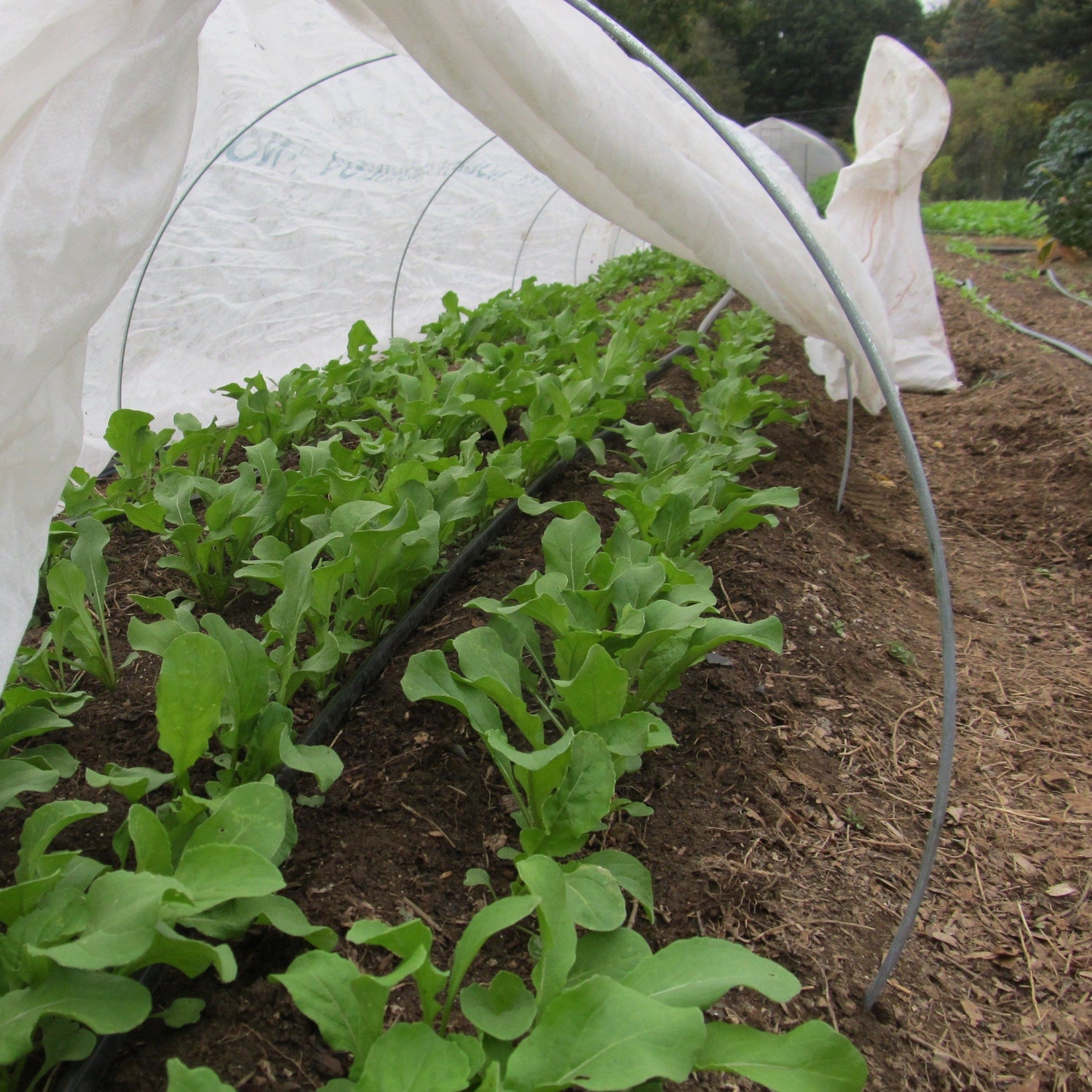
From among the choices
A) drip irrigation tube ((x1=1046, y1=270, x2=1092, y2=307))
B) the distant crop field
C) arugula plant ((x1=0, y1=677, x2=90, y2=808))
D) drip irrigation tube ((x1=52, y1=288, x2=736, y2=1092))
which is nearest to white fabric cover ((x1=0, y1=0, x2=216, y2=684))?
arugula plant ((x1=0, y1=677, x2=90, y2=808))

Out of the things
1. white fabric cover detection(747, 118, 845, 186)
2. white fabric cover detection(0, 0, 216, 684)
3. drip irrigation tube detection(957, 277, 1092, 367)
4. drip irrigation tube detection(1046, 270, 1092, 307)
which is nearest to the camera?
white fabric cover detection(0, 0, 216, 684)

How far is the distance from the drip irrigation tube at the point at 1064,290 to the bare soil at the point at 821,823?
5527 mm

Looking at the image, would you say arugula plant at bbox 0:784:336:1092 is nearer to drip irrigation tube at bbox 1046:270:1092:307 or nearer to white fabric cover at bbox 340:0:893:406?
white fabric cover at bbox 340:0:893:406

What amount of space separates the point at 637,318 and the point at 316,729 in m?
4.94

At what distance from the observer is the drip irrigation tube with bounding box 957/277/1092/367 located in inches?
208

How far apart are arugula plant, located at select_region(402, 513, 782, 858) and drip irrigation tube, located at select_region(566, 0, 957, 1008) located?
27 centimetres

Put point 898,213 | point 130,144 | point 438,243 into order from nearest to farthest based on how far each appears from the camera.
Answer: point 130,144 → point 898,213 → point 438,243

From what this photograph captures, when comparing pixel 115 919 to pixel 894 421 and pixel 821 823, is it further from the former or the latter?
pixel 894 421

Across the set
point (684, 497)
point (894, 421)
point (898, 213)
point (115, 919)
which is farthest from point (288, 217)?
point (115, 919)

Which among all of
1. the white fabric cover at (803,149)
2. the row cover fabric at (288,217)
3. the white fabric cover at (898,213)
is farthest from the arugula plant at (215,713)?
the white fabric cover at (803,149)

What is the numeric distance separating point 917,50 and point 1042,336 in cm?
2500

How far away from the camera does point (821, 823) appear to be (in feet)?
5.52

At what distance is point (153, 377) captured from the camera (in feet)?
13.0

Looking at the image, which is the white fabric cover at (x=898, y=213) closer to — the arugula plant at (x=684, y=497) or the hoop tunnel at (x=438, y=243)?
the hoop tunnel at (x=438, y=243)
